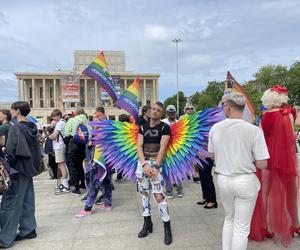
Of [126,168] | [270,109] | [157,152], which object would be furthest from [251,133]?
[126,168]

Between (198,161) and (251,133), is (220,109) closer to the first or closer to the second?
(198,161)

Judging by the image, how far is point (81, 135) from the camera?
6.99m

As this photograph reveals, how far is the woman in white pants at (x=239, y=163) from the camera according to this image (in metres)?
2.95

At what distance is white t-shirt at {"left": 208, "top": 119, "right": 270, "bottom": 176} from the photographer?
2.94m

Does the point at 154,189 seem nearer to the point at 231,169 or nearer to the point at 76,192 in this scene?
the point at 231,169

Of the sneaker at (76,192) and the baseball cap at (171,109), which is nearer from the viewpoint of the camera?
the baseball cap at (171,109)

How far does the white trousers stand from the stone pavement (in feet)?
3.25

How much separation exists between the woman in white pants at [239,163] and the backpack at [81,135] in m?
4.42

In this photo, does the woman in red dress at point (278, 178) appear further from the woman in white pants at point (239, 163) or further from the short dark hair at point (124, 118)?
the short dark hair at point (124, 118)

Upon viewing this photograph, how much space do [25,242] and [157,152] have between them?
7.06ft

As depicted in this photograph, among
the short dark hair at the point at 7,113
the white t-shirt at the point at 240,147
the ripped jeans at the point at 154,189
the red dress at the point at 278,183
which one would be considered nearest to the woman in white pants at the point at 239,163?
the white t-shirt at the point at 240,147

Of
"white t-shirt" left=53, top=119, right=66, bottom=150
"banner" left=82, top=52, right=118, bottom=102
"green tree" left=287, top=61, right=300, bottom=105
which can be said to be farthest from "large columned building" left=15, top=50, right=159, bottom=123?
"banner" left=82, top=52, right=118, bottom=102

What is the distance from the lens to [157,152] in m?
4.18

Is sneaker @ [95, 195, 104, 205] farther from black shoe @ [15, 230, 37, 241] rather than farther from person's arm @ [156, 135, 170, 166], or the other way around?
person's arm @ [156, 135, 170, 166]
